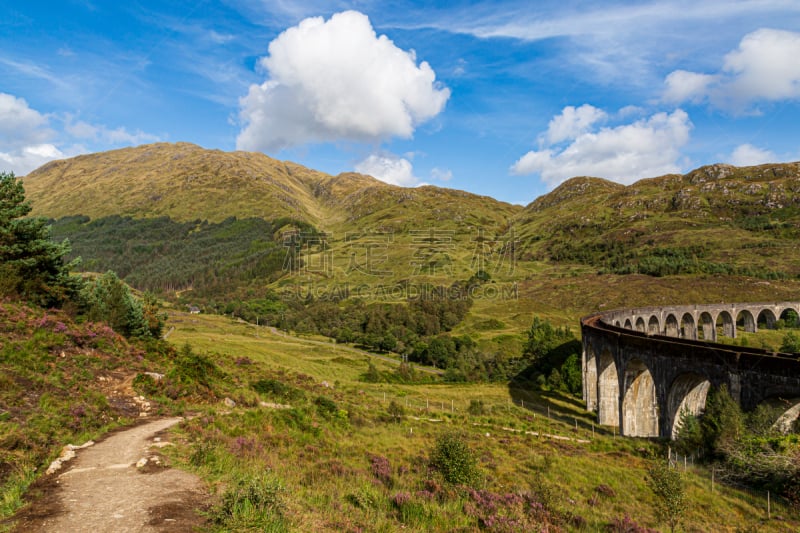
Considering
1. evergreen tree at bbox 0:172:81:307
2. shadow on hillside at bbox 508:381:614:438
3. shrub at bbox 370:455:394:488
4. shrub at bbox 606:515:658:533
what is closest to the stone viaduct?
shadow on hillside at bbox 508:381:614:438

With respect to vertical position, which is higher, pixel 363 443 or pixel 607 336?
pixel 607 336

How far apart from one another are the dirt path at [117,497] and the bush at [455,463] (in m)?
9.92

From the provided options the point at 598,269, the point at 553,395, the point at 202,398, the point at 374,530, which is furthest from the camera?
the point at 598,269

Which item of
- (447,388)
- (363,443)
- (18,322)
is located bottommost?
(447,388)

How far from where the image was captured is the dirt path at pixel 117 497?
27.5ft

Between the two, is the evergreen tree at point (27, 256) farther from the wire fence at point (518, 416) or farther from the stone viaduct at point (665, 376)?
the stone viaduct at point (665, 376)

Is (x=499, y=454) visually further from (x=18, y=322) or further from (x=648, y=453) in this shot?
(x=18, y=322)

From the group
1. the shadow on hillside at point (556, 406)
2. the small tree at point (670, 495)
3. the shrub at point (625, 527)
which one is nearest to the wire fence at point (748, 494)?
the small tree at point (670, 495)

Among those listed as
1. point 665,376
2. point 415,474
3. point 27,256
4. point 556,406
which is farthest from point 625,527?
point 556,406

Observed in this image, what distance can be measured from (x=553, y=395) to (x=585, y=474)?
48.6 m

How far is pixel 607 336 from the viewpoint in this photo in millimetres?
46438

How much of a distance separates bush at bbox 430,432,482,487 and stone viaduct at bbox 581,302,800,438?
69.6 ft

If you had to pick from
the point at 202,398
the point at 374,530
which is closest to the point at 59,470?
the point at 374,530

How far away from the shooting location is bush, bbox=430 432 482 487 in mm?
16547
